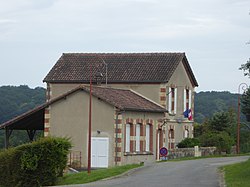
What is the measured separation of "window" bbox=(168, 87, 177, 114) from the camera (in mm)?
50778

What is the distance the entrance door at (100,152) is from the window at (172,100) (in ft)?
26.7

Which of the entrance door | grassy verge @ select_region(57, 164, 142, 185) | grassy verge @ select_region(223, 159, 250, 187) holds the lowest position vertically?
grassy verge @ select_region(57, 164, 142, 185)

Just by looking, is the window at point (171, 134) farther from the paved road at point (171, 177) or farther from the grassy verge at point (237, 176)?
the grassy verge at point (237, 176)

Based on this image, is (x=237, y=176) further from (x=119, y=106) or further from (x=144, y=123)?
(x=144, y=123)

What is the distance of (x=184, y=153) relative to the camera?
48.1 meters

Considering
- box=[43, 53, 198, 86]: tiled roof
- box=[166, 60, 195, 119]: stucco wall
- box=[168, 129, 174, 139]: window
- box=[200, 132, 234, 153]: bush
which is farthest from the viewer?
box=[200, 132, 234, 153]: bush

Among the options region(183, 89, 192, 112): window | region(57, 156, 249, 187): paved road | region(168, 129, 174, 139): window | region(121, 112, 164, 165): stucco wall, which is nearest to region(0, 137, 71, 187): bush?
region(57, 156, 249, 187): paved road

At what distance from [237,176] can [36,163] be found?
10.2m

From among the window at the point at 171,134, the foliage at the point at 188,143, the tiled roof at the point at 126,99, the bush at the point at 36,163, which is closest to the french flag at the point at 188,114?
the foliage at the point at 188,143

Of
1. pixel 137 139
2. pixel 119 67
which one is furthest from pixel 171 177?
pixel 119 67

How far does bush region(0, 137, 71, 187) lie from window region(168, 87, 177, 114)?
1761 centimetres

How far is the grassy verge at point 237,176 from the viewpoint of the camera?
23.9 meters

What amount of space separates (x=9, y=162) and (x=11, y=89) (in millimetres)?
68457

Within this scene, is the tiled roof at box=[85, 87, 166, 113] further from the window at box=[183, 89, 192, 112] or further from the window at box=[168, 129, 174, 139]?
the window at box=[183, 89, 192, 112]
